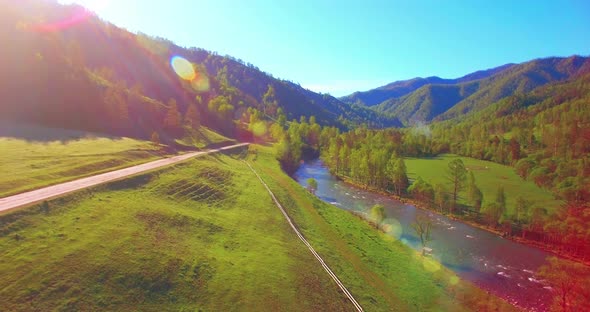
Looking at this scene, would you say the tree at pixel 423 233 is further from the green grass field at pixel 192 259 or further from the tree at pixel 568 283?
the tree at pixel 568 283

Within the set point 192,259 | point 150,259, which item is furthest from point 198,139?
point 150,259

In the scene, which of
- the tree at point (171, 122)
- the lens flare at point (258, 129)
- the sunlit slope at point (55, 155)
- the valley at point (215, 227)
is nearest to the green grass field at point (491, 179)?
the valley at point (215, 227)

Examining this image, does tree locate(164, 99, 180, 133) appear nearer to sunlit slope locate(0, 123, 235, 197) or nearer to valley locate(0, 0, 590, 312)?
valley locate(0, 0, 590, 312)

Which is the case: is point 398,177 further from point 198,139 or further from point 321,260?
point 321,260

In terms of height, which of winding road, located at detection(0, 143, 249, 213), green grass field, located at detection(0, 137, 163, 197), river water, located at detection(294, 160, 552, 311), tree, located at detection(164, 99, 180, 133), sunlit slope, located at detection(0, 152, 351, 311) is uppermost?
tree, located at detection(164, 99, 180, 133)

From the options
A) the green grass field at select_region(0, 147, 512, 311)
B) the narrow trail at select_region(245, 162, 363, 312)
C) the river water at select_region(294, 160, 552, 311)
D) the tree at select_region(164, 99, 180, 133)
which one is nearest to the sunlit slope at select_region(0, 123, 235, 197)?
the green grass field at select_region(0, 147, 512, 311)

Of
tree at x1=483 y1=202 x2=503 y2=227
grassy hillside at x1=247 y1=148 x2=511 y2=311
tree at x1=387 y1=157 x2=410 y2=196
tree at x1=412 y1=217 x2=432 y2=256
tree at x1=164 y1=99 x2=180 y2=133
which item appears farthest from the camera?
tree at x1=164 y1=99 x2=180 y2=133
